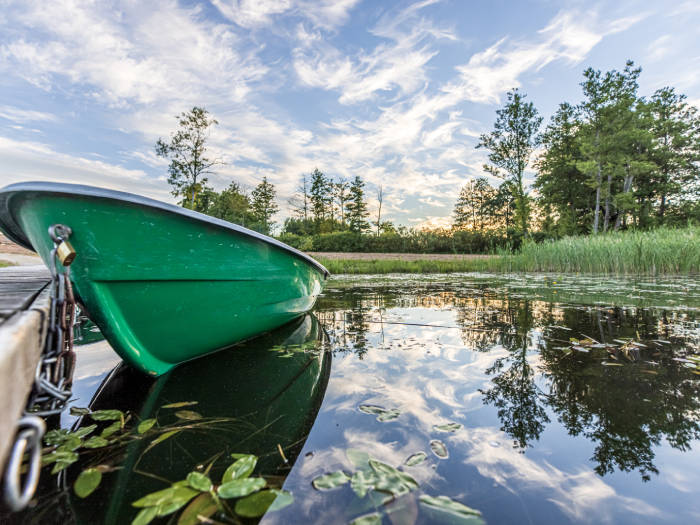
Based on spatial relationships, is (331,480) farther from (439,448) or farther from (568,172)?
(568,172)

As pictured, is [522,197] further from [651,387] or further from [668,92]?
[651,387]

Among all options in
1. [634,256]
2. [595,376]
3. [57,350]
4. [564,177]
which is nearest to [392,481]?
[57,350]

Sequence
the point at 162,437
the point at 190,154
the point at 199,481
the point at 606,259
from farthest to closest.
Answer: the point at 190,154
the point at 606,259
the point at 162,437
the point at 199,481

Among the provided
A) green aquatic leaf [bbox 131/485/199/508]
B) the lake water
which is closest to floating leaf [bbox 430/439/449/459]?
the lake water

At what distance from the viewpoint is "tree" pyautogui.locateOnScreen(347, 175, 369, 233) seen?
3247 cm

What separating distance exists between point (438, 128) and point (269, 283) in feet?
44.4

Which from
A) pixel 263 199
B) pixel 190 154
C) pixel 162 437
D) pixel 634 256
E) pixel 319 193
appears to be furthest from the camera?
pixel 319 193

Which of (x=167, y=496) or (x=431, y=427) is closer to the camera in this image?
(x=167, y=496)

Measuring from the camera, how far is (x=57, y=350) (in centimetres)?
93

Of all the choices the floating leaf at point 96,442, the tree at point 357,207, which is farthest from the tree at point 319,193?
the floating leaf at point 96,442

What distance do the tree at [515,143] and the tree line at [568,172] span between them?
69 mm

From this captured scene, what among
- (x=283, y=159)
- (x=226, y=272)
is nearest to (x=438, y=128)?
(x=283, y=159)

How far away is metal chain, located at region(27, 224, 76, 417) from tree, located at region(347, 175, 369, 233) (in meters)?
31.6

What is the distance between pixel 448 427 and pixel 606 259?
959 centimetres
